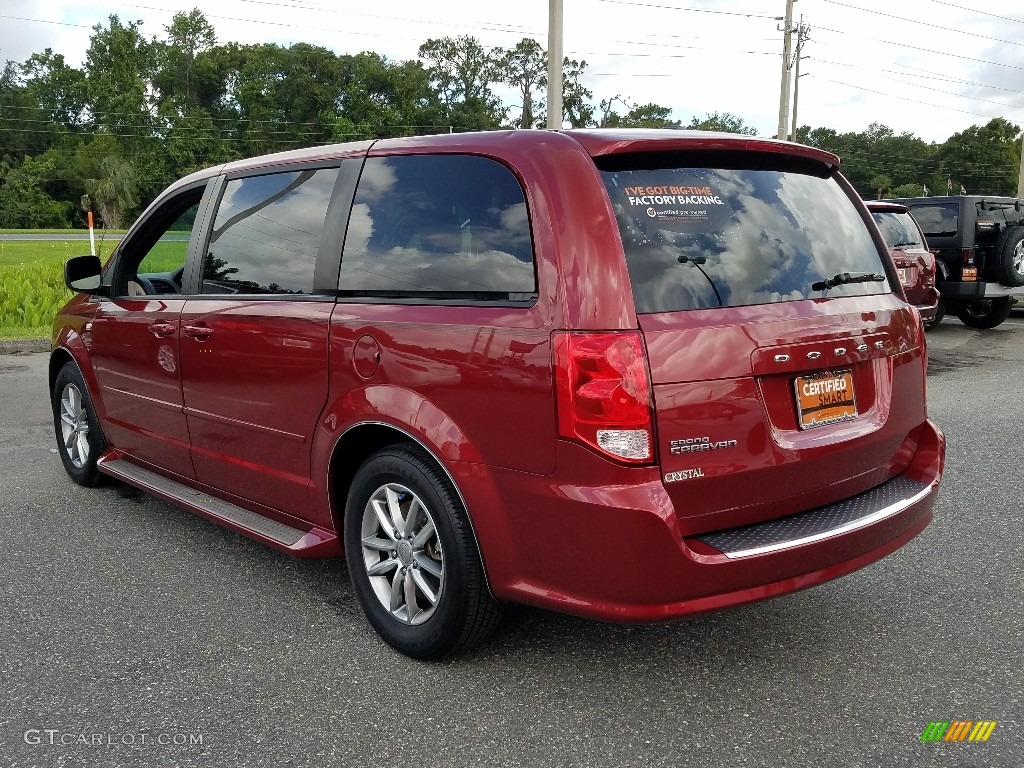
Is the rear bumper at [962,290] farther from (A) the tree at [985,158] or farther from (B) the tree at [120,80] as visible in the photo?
(A) the tree at [985,158]

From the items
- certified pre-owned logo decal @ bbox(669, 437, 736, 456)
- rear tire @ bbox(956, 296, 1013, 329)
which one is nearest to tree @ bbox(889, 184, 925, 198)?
rear tire @ bbox(956, 296, 1013, 329)

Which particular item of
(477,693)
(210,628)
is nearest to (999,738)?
(477,693)

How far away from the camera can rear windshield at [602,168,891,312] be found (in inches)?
110

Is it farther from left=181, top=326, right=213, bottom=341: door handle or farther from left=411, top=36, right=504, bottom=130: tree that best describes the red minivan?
left=411, top=36, right=504, bottom=130: tree

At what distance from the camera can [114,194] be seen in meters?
61.9

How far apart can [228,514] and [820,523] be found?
2469mm

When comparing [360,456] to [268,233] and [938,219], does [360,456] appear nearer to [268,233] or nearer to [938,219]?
[268,233]

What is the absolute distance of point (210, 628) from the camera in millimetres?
3525

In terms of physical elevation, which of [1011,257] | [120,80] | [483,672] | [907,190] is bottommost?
[907,190]

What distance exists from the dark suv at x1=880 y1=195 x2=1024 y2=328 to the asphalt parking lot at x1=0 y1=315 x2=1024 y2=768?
30.6 feet

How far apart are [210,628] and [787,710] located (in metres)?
2.11

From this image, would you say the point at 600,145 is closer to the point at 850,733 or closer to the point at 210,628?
the point at 850,733

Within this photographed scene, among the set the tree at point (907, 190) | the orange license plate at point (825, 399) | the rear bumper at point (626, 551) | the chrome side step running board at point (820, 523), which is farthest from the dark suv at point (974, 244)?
the tree at point (907, 190)

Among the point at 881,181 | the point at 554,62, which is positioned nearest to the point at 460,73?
the point at 881,181
